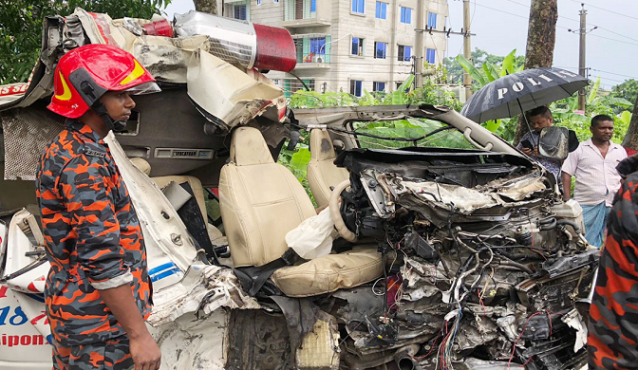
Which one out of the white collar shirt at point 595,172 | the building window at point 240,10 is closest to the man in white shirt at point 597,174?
the white collar shirt at point 595,172

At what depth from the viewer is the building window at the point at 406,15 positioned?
104 ft

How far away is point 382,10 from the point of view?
102 ft

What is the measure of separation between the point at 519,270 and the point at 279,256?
4.90ft

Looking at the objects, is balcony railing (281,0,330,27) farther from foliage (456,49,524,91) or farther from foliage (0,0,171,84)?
foliage (0,0,171,84)

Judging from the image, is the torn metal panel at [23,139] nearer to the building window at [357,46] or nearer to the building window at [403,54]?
the building window at [357,46]

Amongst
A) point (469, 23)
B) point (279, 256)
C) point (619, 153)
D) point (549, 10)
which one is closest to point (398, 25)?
point (469, 23)

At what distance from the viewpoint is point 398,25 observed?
31.4 m

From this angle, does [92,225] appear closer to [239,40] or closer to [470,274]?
[470,274]

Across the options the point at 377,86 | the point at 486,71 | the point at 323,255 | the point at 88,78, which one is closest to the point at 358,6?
the point at 377,86

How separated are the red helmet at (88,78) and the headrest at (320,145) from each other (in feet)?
8.35

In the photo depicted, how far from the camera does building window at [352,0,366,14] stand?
28.8 m

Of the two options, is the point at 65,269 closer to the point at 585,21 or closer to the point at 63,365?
the point at 63,365

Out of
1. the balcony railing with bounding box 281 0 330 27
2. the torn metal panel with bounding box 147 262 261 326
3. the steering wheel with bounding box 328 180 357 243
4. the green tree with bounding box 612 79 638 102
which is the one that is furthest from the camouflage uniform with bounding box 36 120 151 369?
the balcony railing with bounding box 281 0 330 27

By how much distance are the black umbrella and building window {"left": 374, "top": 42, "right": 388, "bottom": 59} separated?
26.0m
